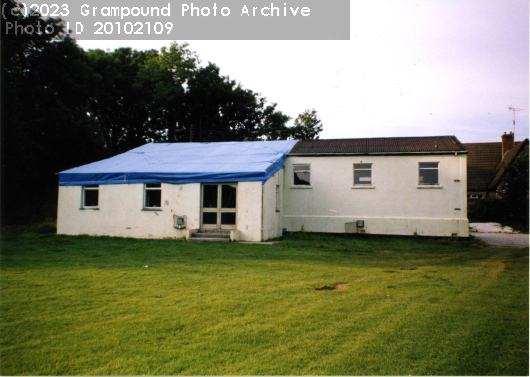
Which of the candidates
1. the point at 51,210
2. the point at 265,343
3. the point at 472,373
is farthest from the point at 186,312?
the point at 51,210

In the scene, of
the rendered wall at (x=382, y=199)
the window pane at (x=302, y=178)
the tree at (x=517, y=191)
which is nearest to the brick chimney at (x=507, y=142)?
the tree at (x=517, y=191)

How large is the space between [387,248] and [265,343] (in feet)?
38.2

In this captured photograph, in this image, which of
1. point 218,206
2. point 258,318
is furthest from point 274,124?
point 258,318

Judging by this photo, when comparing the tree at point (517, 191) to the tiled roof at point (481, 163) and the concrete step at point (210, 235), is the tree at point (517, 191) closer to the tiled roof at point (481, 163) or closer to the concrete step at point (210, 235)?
the tiled roof at point (481, 163)

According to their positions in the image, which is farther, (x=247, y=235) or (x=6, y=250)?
(x=247, y=235)

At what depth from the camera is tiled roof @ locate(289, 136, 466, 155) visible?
19.2 metres

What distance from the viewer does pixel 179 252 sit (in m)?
12.7

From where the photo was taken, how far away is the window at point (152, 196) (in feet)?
59.0

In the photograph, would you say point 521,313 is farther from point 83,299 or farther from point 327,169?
point 327,169

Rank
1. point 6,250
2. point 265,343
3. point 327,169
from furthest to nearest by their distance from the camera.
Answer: point 327,169 → point 6,250 → point 265,343

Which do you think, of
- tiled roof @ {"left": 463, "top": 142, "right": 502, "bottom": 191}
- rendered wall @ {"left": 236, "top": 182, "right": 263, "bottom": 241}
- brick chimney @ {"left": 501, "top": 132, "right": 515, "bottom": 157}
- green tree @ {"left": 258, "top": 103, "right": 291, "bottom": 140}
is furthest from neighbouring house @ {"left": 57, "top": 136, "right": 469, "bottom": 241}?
brick chimney @ {"left": 501, "top": 132, "right": 515, "bottom": 157}

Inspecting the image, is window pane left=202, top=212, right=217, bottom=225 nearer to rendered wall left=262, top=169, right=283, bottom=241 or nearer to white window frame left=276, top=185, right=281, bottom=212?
rendered wall left=262, top=169, right=283, bottom=241

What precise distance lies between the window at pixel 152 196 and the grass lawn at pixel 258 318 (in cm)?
750

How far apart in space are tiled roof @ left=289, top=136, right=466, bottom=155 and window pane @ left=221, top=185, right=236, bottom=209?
14.7 feet
